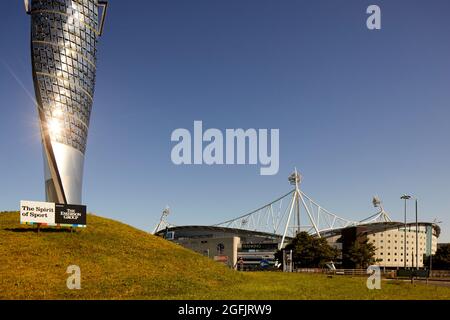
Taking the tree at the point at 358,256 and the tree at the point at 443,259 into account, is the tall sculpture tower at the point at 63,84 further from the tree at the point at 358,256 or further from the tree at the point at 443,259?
the tree at the point at 443,259

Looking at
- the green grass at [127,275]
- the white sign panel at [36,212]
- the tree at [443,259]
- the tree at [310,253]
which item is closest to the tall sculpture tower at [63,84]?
the green grass at [127,275]

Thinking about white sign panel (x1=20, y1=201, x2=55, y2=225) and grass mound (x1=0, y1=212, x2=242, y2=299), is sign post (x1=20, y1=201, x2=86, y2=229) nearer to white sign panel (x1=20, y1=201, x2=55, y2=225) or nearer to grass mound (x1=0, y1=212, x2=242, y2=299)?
white sign panel (x1=20, y1=201, x2=55, y2=225)

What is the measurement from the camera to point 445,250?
12975 cm

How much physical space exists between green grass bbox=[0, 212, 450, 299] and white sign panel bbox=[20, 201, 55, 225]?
1687 mm

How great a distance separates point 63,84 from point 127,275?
49264mm

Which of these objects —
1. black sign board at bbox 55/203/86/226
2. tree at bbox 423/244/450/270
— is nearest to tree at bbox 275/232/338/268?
tree at bbox 423/244/450/270

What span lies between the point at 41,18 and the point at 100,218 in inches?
1484

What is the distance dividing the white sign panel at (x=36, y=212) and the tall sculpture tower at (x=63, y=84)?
2374 cm

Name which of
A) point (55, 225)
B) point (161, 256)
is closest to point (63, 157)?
point (55, 225)

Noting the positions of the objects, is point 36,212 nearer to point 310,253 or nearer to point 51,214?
point 51,214

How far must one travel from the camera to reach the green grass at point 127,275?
92.6 ft

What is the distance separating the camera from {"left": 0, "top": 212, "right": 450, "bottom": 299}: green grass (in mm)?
28234

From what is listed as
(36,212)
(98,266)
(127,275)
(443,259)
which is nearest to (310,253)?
(443,259)
